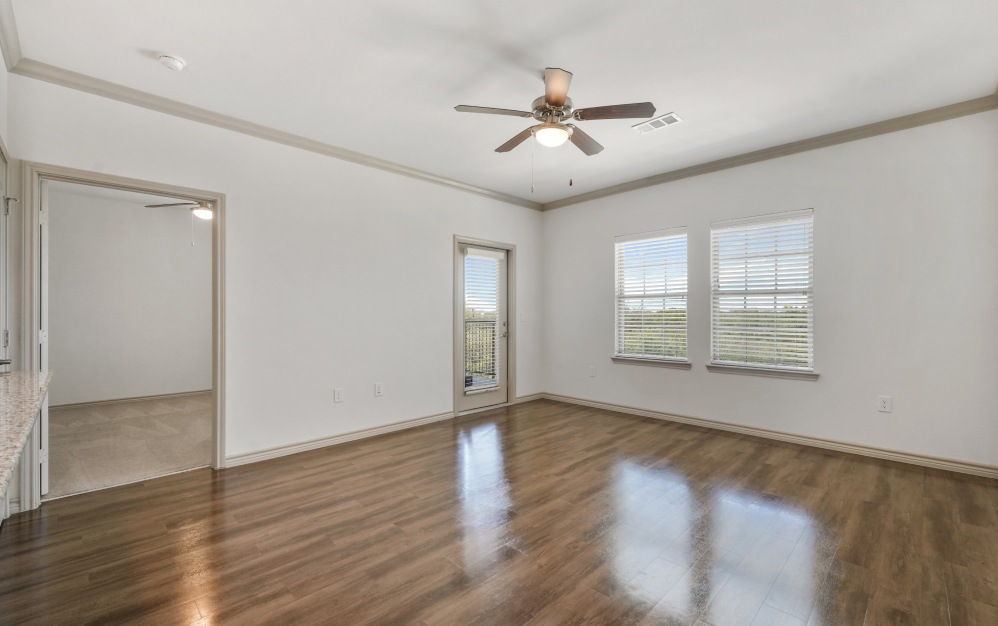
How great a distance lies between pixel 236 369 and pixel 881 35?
508cm

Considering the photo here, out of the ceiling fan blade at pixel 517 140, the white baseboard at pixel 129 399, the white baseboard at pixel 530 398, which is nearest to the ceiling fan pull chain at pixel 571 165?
the ceiling fan blade at pixel 517 140

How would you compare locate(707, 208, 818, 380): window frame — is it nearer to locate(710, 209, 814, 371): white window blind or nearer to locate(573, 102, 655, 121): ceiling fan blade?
locate(710, 209, 814, 371): white window blind

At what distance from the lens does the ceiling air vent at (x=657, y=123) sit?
12.1ft

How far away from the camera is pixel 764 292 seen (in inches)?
177

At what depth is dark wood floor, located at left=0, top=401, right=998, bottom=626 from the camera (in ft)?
6.31

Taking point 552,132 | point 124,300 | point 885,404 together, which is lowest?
point 885,404

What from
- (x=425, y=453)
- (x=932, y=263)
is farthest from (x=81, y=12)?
(x=932, y=263)

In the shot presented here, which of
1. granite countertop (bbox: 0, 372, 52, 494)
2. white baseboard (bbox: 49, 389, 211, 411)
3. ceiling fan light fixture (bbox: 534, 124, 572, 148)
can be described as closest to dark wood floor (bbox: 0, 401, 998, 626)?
granite countertop (bbox: 0, 372, 52, 494)

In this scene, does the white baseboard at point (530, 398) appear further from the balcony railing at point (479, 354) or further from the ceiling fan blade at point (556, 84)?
the ceiling fan blade at point (556, 84)

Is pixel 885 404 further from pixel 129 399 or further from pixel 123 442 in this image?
pixel 129 399

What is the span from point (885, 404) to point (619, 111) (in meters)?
3.48

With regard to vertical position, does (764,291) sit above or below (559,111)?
below

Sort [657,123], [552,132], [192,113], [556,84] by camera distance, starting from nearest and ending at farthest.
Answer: [556,84] → [552,132] → [192,113] → [657,123]

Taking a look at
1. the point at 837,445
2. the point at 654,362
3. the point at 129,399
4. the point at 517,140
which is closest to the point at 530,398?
the point at 654,362
